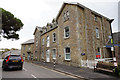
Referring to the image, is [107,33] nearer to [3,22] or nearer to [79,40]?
[79,40]

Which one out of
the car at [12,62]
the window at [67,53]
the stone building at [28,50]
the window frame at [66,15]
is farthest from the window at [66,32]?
the stone building at [28,50]

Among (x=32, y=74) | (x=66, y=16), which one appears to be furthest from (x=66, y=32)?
(x=32, y=74)

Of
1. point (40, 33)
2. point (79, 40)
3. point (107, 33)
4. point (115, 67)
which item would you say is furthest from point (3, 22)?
point (107, 33)

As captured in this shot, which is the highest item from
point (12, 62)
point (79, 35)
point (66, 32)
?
point (66, 32)

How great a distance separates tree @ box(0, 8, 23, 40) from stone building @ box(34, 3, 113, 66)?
9.84 m

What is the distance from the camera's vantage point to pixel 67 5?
14.3 meters

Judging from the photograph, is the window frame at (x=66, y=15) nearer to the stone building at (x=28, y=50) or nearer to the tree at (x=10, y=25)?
the tree at (x=10, y=25)

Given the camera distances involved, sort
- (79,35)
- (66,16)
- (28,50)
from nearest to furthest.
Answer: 1. (79,35)
2. (66,16)
3. (28,50)

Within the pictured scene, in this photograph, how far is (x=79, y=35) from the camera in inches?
474

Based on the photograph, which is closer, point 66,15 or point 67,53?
point 67,53

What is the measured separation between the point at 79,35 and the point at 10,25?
1561 centimetres

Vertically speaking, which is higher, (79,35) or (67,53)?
(79,35)

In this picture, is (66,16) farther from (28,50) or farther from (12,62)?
(28,50)

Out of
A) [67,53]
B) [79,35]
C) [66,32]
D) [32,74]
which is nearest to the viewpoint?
[32,74]
